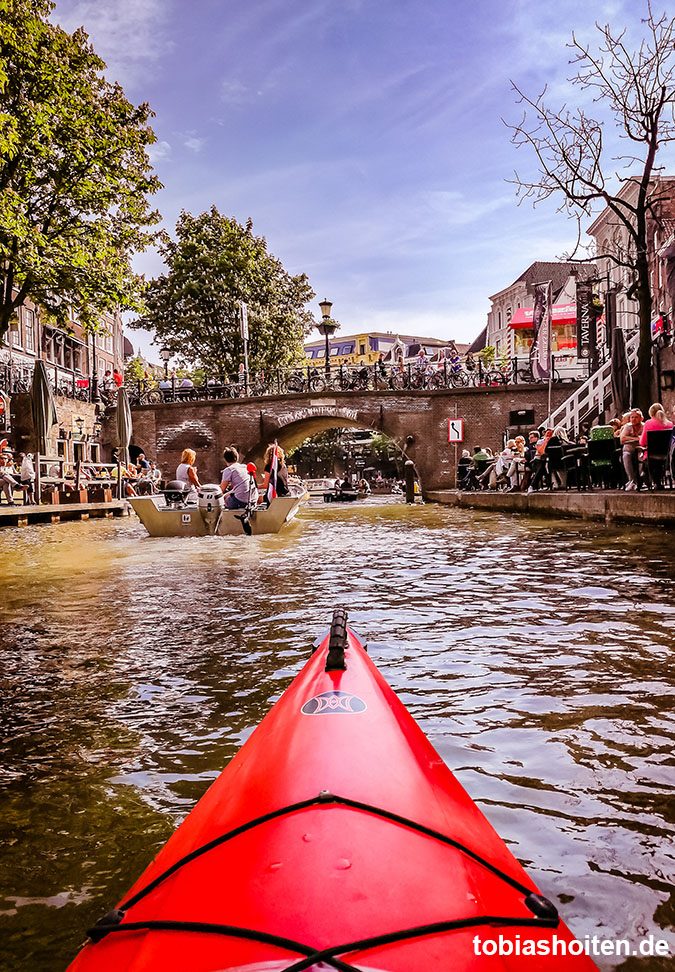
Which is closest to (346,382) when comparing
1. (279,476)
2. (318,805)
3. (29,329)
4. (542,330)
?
(542,330)

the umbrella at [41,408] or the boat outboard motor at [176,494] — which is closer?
the boat outboard motor at [176,494]

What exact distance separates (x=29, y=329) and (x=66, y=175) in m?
17.2

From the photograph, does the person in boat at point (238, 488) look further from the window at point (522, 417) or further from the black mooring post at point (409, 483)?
the window at point (522, 417)

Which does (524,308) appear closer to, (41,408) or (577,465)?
(577,465)

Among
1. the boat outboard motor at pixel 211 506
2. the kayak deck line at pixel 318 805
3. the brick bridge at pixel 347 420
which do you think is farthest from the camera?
the brick bridge at pixel 347 420

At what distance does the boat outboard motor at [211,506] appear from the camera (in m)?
11.4

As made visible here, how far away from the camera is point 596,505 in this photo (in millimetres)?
11367

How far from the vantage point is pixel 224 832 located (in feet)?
4.59

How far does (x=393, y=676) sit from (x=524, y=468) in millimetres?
13805

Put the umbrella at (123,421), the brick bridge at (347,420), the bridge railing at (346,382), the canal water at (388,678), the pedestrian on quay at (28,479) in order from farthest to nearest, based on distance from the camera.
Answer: the bridge railing at (346,382), the brick bridge at (347,420), the umbrella at (123,421), the pedestrian on quay at (28,479), the canal water at (388,678)

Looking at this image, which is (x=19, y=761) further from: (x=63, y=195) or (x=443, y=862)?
(x=63, y=195)

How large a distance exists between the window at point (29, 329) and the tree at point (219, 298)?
549 cm

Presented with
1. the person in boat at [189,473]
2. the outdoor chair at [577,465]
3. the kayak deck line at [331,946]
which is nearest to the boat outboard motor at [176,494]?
the person in boat at [189,473]

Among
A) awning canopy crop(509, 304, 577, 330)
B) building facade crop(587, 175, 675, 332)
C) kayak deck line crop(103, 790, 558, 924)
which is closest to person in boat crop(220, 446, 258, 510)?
building facade crop(587, 175, 675, 332)
